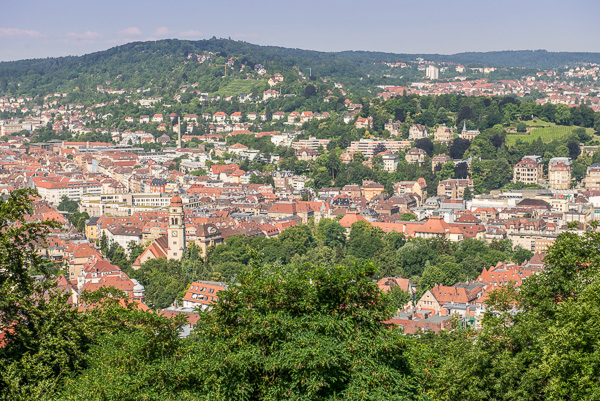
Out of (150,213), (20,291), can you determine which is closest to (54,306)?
(20,291)

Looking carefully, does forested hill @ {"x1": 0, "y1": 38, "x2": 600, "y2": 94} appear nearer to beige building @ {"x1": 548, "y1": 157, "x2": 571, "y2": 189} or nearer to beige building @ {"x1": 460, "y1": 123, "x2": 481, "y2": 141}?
beige building @ {"x1": 460, "y1": 123, "x2": 481, "y2": 141}

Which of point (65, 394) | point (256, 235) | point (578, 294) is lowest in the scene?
point (256, 235)

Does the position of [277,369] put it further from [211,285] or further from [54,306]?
[211,285]

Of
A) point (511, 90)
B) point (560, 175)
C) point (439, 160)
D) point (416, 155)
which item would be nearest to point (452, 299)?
point (560, 175)

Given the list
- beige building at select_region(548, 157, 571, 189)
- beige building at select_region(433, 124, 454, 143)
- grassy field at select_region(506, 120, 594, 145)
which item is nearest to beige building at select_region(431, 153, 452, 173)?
beige building at select_region(433, 124, 454, 143)

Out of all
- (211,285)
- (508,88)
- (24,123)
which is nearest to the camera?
(211,285)

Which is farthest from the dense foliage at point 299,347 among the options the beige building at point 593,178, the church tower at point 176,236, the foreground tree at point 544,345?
the beige building at point 593,178

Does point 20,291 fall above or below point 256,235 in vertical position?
above

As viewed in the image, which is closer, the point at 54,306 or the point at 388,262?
the point at 54,306
